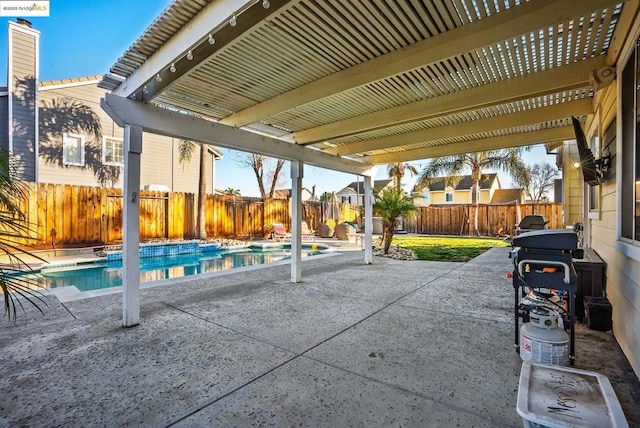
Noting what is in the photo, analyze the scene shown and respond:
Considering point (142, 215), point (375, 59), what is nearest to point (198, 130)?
point (375, 59)

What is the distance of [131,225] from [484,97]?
4587mm

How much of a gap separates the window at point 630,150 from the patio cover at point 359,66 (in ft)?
1.28

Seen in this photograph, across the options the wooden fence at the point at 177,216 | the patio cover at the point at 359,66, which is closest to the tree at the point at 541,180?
the wooden fence at the point at 177,216

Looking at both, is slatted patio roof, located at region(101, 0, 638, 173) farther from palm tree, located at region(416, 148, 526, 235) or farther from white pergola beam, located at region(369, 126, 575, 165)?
palm tree, located at region(416, 148, 526, 235)

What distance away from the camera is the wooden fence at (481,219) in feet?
52.3

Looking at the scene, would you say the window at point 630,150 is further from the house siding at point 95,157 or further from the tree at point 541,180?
the tree at point 541,180

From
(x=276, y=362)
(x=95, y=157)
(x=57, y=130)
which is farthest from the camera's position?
(x=95, y=157)

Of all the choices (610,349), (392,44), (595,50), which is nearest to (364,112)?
(392,44)

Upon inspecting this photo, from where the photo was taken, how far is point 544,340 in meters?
2.31

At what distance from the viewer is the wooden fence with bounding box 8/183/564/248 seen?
904 cm

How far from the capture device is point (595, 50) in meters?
3.07

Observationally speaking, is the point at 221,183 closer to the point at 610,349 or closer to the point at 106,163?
the point at 106,163

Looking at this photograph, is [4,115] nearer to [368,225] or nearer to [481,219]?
[368,225]

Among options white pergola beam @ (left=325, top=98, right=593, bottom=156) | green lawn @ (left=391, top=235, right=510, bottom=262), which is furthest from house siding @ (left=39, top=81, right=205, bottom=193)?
green lawn @ (left=391, top=235, right=510, bottom=262)
